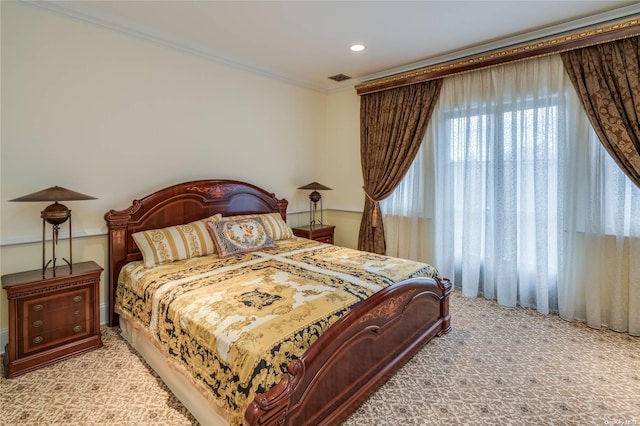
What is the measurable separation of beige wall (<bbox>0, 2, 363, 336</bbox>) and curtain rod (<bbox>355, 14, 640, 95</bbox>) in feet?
5.33

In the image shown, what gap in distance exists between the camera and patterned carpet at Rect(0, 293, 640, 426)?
1.93m

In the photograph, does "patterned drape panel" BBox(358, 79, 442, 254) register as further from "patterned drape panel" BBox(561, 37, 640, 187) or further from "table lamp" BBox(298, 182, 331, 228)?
"patterned drape panel" BBox(561, 37, 640, 187)

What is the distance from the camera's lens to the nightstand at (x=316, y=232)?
175 inches

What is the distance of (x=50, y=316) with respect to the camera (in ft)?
7.99

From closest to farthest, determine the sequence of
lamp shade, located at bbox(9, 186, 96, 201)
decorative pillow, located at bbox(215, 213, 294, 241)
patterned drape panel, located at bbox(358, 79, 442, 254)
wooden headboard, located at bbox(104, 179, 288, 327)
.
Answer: lamp shade, located at bbox(9, 186, 96, 201) → wooden headboard, located at bbox(104, 179, 288, 327) → decorative pillow, located at bbox(215, 213, 294, 241) → patterned drape panel, located at bbox(358, 79, 442, 254)

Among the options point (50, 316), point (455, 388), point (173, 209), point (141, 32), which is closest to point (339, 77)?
point (141, 32)

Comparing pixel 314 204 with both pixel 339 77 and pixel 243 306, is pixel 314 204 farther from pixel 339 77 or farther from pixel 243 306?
pixel 243 306

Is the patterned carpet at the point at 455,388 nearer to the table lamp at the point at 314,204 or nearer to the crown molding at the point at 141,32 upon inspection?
the table lamp at the point at 314,204

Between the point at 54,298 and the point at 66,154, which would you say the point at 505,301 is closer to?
the point at 54,298

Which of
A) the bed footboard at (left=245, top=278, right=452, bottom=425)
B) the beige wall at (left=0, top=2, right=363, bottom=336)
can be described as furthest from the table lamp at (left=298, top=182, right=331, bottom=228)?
the bed footboard at (left=245, top=278, right=452, bottom=425)

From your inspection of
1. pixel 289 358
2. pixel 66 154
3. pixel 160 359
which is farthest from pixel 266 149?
pixel 289 358

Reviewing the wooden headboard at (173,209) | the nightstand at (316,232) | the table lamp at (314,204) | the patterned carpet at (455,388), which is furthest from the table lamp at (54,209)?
the table lamp at (314,204)

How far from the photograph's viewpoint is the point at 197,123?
3.62 m

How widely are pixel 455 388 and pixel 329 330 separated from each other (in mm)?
1111
